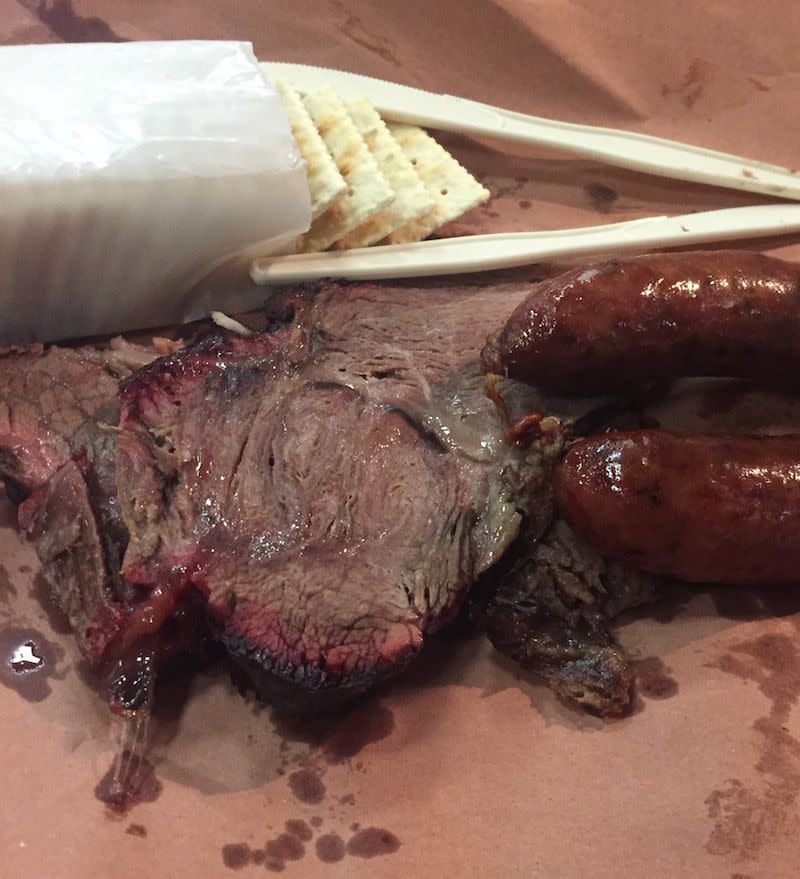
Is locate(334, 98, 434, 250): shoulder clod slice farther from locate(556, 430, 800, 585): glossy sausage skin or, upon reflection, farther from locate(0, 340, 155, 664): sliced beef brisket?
locate(556, 430, 800, 585): glossy sausage skin

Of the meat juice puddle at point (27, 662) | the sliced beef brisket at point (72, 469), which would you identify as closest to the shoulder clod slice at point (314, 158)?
the sliced beef brisket at point (72, 469)

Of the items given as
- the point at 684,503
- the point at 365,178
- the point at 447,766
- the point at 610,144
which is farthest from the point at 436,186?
the point at 447,766

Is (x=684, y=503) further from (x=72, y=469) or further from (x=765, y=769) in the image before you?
(x=72, y=469)

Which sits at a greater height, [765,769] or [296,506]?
[296,506]

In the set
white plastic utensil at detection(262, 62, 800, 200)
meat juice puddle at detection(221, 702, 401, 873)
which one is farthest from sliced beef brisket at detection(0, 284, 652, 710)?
white plastic utensil at detection(262, 62, 800, 200)

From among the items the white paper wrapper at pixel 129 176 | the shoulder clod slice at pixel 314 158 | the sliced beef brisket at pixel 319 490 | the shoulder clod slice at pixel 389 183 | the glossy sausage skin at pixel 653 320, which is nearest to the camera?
the sliced beef brisket at pixel 319 490

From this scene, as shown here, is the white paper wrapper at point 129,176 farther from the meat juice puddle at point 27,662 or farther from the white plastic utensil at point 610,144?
the meat juice puddle at point 27,662
